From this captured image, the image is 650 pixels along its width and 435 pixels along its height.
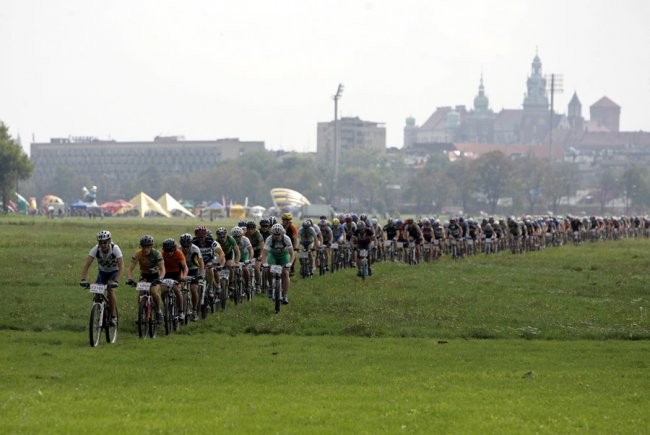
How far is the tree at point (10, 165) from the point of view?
127 metres

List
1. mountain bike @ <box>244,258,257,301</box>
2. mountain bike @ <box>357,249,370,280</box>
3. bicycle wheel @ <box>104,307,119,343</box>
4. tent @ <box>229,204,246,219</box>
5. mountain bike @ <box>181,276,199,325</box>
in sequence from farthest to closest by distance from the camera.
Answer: tent @ <box>229,204,246,219</box> → mountain bike @ <box>357,249,370,280</box> → mountain bike @ <box>244,258,257,301</box> → mountain bike @ <box>181,276,199,325</box> → bicycle wheel @ <box>104,307,119,343</box>

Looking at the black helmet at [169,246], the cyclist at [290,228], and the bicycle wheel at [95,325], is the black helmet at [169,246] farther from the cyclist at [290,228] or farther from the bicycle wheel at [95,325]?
the cyclist at [290,228]

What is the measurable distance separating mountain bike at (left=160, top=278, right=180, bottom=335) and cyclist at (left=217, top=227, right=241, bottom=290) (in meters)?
4.86

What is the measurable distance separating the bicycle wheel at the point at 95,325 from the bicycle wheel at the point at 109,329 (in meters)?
0.17

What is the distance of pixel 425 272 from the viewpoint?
42.9 meters

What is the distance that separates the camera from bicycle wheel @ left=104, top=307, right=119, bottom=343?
2333cm

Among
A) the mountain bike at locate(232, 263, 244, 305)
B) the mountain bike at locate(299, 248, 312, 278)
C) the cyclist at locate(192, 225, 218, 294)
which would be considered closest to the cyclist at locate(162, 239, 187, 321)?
the cyclist at locate(192, 225, 218, 294)

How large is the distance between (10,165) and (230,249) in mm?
100106

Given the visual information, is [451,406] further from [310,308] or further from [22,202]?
[22,202]

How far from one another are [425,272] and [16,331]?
1914 centimetres

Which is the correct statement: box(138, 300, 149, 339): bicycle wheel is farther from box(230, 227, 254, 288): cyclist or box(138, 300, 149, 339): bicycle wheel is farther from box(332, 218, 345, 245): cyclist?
box(332, 218, 345, 245): cyclist

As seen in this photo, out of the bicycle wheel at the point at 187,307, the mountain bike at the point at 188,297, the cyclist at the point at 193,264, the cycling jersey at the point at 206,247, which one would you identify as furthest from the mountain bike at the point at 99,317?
the cycling jersey at the point at 206,247

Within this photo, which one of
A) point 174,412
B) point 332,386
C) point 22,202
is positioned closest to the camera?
point 174,412

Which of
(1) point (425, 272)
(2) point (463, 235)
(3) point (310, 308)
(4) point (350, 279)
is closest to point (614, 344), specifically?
(3) point (310, 308)
